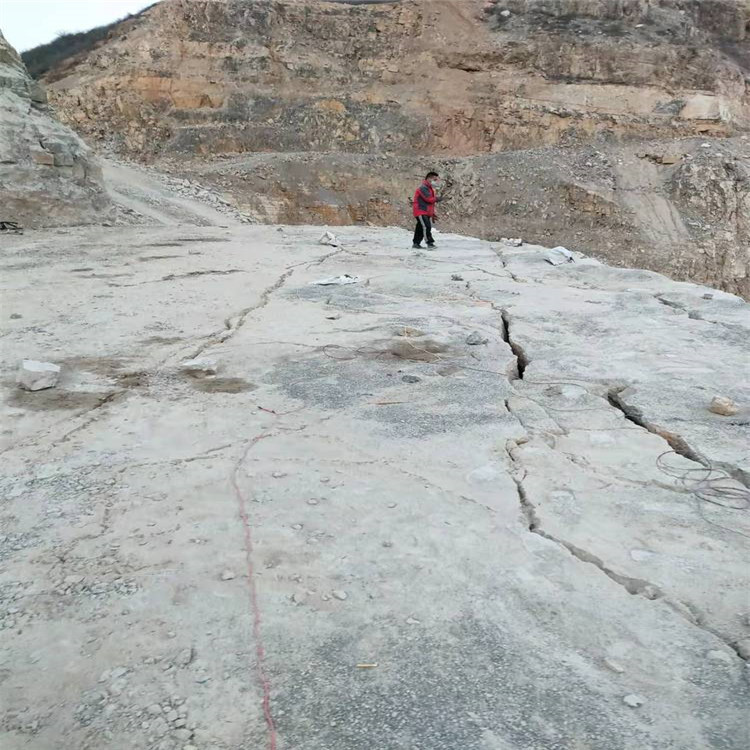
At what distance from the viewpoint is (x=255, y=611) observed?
7.03 feet

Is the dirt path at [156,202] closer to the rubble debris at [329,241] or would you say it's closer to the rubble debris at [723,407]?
the rubble debris at [329,241]

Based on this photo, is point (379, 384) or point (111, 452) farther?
point (379, 384)

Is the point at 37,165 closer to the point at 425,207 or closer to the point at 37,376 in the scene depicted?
the point at 425,207

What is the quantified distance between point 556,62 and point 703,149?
6931 mm

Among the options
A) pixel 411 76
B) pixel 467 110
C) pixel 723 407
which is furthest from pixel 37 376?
pixel 411 76

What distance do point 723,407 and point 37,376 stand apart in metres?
4.04

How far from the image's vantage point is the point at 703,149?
23.0 meters

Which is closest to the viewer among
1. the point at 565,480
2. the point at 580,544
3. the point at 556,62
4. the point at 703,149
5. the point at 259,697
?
the point at 259,697

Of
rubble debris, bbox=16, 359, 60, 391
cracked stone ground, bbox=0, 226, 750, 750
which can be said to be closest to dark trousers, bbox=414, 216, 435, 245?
cracked stone ground, bbox=0, 226, 750, 750

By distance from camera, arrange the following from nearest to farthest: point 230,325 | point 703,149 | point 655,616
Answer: point 655,616
point 230,325
point 703,149

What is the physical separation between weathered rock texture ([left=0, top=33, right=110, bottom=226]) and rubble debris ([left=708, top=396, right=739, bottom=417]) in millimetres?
10925

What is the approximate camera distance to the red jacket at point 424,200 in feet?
33.1

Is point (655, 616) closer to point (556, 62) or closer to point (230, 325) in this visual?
point (230, 325)

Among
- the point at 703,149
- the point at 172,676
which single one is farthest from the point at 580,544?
the point at 703,149
